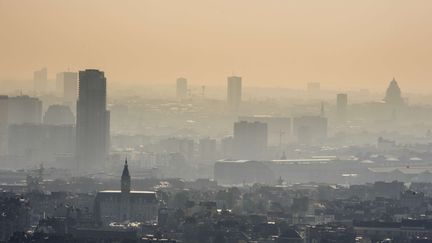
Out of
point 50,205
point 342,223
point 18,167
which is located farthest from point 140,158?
point 342,223

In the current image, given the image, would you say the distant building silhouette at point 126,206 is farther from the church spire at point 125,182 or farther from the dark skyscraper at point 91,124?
the dark skyscraper at point 91,124

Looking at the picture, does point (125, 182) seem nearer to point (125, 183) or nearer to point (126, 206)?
point (125, 183)

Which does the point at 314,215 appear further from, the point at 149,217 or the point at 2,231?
the point at 2,231

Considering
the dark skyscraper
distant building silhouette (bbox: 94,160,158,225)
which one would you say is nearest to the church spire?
distant building silhouette (bbox: 94,160,158,225)

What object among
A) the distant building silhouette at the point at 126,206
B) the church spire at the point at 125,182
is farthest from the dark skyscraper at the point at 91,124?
the distant building silhouette at the point at 126,206

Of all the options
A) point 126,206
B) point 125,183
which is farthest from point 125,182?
point 126,206

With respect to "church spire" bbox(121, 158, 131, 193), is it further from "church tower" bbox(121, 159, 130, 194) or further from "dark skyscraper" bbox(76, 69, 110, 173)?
"dark skyscraper" bbox(76, 69, 110, 173)

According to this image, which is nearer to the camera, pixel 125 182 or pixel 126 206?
pixel 126 206
